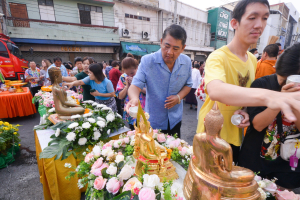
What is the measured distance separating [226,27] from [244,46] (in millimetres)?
23723

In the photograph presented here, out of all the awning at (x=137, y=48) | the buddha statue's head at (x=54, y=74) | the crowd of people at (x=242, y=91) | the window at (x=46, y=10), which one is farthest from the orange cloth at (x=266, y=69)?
the window at (x=46, y=10)

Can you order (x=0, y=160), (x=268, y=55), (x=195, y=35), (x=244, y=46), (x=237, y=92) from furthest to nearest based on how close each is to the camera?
(x=195, y=35) → (x=268, y=55) → (x=0, y=160) → (x=244, y=46) → (x=237, y=92)

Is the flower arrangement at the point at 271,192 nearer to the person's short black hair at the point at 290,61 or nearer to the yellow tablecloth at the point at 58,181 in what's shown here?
the person's short black hair at the point at 290,61

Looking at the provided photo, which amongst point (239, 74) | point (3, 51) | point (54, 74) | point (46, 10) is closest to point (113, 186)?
point (239, 74)

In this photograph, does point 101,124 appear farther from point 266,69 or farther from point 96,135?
point 266,69

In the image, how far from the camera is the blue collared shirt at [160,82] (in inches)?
67.4

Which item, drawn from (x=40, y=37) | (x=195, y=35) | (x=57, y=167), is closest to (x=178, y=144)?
(x=57, y=167)

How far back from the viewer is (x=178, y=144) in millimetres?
1316

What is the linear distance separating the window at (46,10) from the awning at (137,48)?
5595 mm

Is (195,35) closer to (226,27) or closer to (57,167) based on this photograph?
(226,27)

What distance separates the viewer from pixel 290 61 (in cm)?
89

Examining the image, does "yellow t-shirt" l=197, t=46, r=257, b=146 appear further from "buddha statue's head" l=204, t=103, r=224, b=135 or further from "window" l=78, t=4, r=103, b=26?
"window" l=78, t=4, r=103, b=26

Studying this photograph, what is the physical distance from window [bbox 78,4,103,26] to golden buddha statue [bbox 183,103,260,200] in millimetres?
14682

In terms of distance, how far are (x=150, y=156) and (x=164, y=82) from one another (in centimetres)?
98
